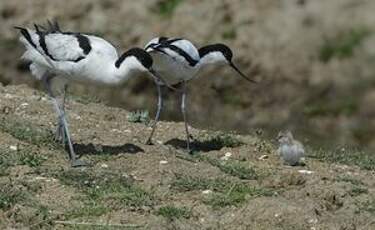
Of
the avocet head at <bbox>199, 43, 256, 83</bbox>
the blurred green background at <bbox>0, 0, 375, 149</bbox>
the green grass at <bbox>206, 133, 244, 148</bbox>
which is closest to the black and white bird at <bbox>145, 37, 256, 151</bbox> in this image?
the avocet head at <bbox>199, 43, 256, 83</bbox>

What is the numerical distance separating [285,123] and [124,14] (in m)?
4.16

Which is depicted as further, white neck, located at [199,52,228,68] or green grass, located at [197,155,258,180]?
white neck, located at [199,52,228,68]

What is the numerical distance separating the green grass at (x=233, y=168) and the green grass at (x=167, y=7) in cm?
871

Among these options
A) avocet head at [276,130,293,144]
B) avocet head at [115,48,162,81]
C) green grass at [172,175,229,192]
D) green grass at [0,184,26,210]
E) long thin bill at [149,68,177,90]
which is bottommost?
green grass at [172,175,229,192]

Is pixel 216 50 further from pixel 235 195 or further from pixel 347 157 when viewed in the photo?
pixel 235 195

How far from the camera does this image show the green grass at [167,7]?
19594 millimetres

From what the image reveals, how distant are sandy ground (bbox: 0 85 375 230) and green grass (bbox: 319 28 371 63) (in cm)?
657

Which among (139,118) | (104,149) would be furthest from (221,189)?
(139,118)

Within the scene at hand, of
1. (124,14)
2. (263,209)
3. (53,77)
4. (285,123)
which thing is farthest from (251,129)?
(263,209)

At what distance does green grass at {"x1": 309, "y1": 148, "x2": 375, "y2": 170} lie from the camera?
1139 cm

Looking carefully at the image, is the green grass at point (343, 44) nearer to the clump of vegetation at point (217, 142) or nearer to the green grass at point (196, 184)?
the clump of vegetation at point (217, 142)

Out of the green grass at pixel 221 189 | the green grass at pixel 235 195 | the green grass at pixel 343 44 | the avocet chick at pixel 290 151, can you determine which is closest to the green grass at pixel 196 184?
the green grass at pixel 221 189

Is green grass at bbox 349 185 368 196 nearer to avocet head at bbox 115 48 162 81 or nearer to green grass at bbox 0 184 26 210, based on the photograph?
avocet head at bbox 115 48 162 81

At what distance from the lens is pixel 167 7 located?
1966 cm
